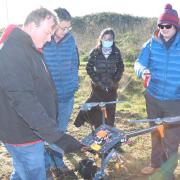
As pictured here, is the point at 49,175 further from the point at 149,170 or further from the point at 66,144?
the point at 66,144

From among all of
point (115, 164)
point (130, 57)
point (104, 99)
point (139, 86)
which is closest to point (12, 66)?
point (115, 164)

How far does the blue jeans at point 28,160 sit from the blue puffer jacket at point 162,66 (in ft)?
5.73

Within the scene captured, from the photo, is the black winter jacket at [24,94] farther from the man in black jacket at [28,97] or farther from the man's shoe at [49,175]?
the man's shoe at [49,175]

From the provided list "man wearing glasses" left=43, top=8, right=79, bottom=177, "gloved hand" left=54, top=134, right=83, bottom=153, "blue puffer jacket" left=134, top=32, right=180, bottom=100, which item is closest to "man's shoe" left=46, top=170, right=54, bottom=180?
"man wearing glasses" left=43, top=8, right=79, bottom=177

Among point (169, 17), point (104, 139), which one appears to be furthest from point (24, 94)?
point (169, 17)

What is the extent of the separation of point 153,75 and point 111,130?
32.0 inches

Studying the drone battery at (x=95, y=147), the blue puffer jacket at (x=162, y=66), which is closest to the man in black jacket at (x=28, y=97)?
the drone battery at (x=95, y=147)

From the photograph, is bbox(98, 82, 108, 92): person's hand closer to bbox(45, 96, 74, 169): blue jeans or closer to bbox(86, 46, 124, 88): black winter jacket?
bbox(86, 46, 124, 88): black winter jacket

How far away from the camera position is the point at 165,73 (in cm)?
495

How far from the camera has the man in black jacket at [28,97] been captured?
3.23 m

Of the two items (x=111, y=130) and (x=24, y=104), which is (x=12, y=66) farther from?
(x=111, y=130)

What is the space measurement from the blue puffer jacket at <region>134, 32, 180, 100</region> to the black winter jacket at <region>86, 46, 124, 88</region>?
1.15 meters

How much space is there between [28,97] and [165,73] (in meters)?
2.17

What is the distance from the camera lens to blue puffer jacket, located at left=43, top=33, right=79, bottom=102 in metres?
5.21
